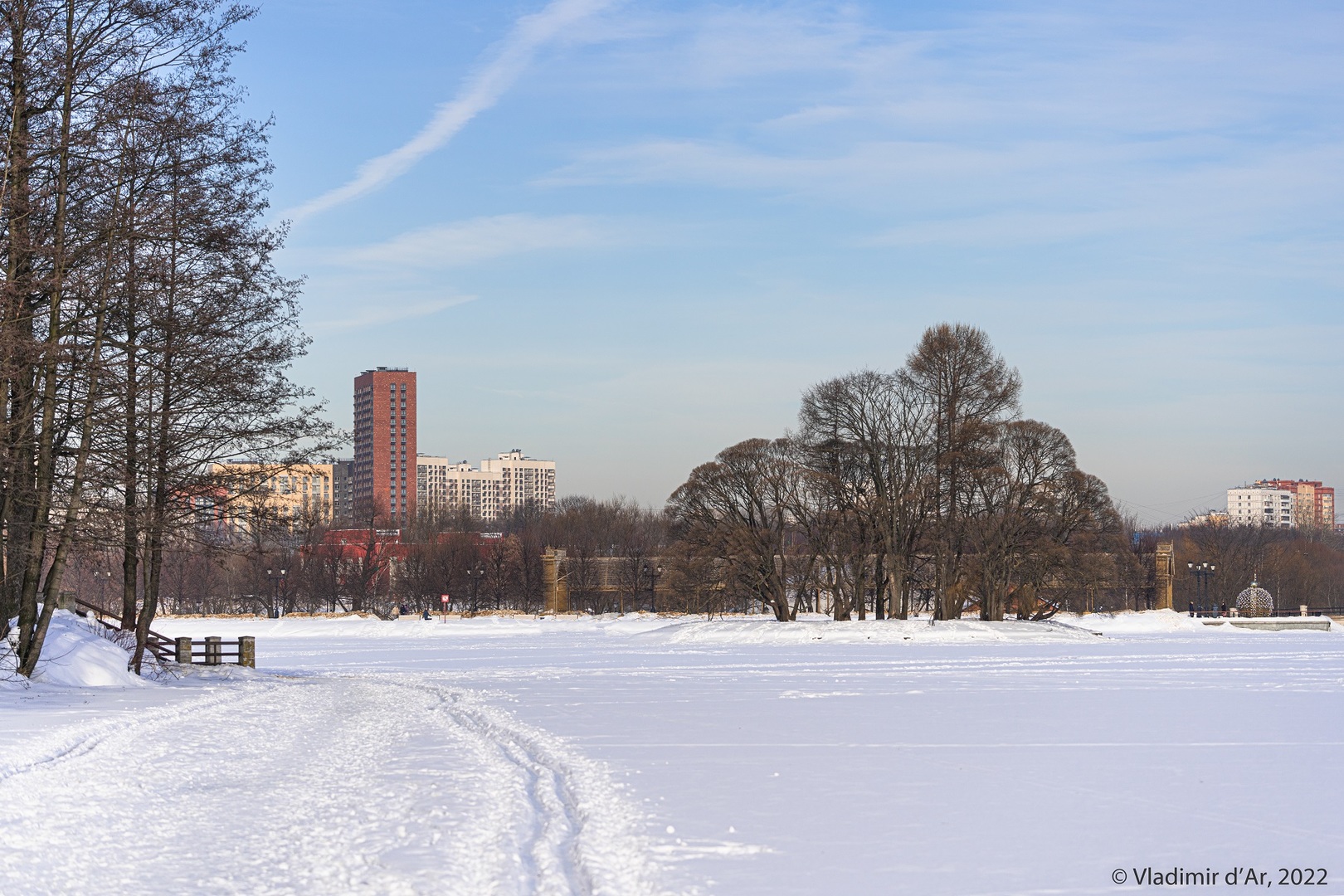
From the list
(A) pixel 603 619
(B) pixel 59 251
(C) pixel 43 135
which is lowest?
(A) pixel 603 619

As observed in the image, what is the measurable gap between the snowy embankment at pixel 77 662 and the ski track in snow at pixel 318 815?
831cm

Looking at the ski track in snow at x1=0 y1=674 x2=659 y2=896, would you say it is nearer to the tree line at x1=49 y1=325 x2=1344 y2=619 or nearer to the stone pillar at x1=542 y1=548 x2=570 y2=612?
the tree line at x1=49 y1=325 x2=1344 y2=619

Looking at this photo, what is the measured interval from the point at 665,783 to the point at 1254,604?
82637mm

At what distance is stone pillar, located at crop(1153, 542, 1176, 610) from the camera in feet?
283

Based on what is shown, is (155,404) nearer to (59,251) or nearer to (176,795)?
(59,251)

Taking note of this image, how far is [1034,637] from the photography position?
57.6m

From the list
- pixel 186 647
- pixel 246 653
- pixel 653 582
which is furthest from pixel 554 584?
pixel 186 647

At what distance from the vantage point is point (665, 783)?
1407cm

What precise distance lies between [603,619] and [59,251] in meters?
59.5

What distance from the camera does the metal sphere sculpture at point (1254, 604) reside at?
8769 centimetres

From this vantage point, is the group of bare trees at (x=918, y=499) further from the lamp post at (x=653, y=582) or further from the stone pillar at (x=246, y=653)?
the lamp post at (x=653, y=582)

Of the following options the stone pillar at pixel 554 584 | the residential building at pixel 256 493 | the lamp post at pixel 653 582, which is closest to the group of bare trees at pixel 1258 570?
the lamp post at pixel 653 582

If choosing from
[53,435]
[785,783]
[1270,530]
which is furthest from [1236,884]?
[1270,530]

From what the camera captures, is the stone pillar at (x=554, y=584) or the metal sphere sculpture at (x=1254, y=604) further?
the stone pillar at (x=554, y=584)
